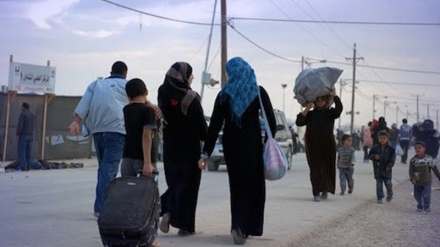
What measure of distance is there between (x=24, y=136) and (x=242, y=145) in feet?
41.0

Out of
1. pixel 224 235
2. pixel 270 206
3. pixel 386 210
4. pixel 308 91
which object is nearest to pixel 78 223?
pixel 224 235

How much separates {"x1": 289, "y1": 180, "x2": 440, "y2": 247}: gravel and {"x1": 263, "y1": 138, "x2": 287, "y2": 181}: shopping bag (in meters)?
0.77

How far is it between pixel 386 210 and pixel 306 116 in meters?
2.01

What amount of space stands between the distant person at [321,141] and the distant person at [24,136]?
9660 millimetres

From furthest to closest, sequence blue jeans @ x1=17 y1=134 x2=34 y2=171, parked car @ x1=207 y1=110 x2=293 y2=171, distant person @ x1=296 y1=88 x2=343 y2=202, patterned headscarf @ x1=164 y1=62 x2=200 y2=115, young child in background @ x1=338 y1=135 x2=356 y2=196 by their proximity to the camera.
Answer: parked car @ x1=207 y1=110 x2=293 y2=171 < blue jeans @ x1=17 y1=134 x2=34 y2=171 < young child in background @ x1=338 y1=135 x2=356 y2=196 < distant person @ x1=296 y1=88 x2=343 y2=202 < patterned headscarf @ x1=164 y1=62 x2=200 y2=115

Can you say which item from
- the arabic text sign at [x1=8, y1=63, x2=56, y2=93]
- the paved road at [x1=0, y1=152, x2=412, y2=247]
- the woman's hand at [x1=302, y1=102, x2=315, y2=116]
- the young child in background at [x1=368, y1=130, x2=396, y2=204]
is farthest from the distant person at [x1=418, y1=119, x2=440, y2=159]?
the arabic text sign at [x1=8, y1=63, x2=56, y2=93]

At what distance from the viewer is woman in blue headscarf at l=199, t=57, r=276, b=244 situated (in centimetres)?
673

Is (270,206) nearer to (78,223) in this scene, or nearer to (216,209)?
(216,209)

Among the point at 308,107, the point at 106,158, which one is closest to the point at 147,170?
the point at 106,158

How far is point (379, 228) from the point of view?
27.9ft

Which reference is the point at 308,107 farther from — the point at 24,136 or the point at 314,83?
the point at 24,136

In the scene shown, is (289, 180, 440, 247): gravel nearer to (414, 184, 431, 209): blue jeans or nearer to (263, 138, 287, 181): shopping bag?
(414, 184, 431, 209): blue jeans

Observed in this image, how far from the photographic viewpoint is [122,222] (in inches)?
221

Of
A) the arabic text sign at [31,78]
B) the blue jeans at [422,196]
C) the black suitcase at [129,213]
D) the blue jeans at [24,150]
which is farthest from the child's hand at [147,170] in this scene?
the arabic text sign at [31,78]
